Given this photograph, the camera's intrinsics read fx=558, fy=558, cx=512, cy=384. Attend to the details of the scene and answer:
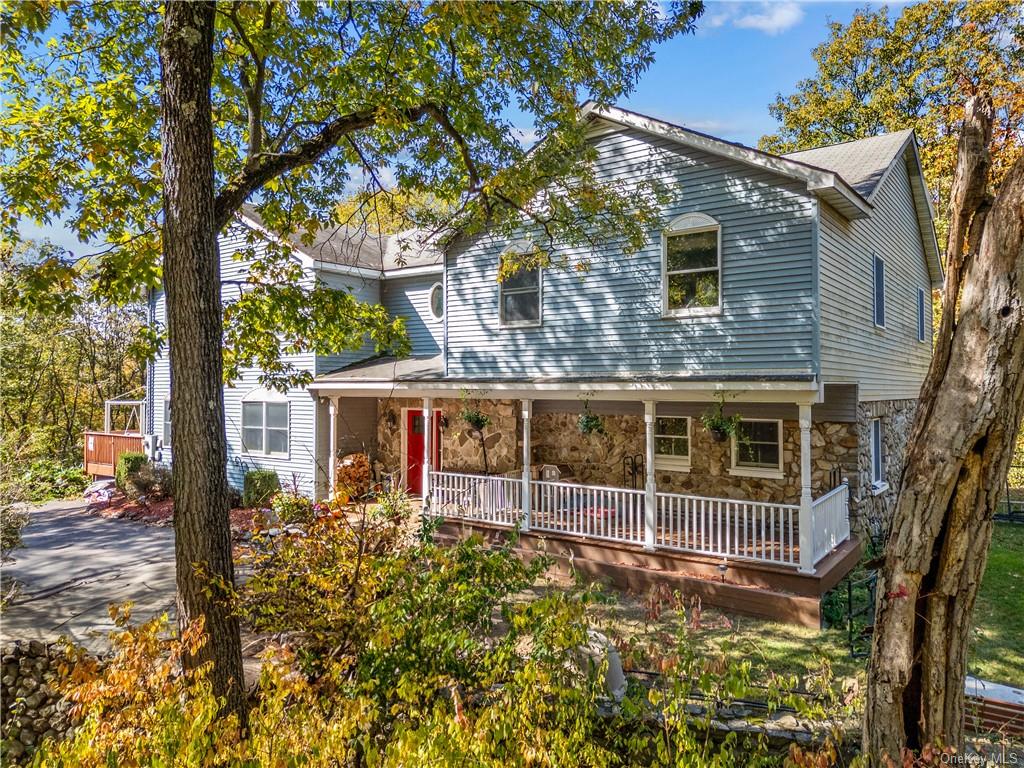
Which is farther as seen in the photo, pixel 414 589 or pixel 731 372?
pixel 731 372

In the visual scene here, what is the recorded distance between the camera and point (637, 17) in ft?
22.8

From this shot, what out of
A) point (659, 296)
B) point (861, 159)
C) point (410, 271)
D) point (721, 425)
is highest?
point (861, 159)

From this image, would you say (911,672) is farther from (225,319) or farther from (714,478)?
(714,478)

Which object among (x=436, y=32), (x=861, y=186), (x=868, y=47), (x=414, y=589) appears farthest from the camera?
(x=868, y=47)

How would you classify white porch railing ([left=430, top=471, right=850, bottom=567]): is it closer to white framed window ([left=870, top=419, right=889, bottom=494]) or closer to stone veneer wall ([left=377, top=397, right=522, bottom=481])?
stone veneer wall ([left=377, top=397, right=522, bottom=481])

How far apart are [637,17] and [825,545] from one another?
764cm

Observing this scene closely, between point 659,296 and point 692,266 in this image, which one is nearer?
point 692,266

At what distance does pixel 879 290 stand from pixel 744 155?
4.93 metres

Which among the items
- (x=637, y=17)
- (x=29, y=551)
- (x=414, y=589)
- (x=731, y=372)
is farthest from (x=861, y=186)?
(x=29, y=551)

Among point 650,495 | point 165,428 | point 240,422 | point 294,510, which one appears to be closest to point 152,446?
point 165,428

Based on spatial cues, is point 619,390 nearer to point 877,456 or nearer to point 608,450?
point 608,450

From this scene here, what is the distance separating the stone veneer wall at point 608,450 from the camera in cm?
996

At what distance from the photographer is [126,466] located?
50.2 feet

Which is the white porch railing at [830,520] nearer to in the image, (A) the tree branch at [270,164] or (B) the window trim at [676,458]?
(B) the window trim at [676,458]
